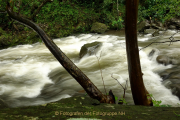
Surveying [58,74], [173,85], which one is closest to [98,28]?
[58,74]

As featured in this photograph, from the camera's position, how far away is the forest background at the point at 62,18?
11.6 metres

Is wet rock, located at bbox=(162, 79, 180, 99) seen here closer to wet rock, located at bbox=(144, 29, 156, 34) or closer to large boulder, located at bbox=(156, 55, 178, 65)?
large boulder, located at bbox=(156, 55, 178, 65)

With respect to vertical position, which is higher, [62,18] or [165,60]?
[62,18]

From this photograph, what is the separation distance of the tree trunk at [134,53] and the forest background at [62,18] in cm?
895

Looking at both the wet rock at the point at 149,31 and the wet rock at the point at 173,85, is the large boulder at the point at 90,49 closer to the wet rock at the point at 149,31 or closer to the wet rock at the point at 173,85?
the wet rock at the point at 173,85

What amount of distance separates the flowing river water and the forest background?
6.74 feet

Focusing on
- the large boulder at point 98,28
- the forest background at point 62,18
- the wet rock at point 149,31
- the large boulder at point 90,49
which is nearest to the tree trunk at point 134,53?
the large boulder at point 90,49

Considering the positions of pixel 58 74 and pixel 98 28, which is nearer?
pixel 58 74

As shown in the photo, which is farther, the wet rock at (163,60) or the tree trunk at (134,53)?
the wet rock at (163,60)

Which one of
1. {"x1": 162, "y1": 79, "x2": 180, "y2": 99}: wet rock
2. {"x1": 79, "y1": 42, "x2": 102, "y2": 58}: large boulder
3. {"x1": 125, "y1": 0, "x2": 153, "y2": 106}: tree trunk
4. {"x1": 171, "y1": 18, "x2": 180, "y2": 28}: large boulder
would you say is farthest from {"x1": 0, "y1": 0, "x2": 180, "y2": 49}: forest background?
{"x1": 125, "y1": 0, "x2": 153, "y2": 106}: tree trunk

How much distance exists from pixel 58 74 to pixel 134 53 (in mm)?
4278

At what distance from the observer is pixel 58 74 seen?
6.14m

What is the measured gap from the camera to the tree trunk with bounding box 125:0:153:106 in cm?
234

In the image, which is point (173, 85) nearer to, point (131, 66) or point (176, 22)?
point (131, 66)
